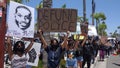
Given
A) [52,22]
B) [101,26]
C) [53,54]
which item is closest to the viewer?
[53,54]

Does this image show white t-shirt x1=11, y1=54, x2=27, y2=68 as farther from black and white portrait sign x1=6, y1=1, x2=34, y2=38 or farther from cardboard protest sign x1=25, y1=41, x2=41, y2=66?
cardboard protest sign x1=25, y1=41, x2=41, y2=66

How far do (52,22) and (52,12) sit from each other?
29 cm

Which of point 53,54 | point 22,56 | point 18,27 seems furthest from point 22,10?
point 53,54

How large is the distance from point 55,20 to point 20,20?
344cm

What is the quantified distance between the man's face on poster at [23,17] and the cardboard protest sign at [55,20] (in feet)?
9.33

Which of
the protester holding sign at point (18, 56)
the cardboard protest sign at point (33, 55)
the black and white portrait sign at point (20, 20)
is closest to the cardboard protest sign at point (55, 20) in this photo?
the cardboard protest sign at point (33, 55)

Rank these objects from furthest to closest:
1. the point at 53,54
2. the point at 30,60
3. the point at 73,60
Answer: the point at 73,60 < the point at 53,54 < the point at 30,60

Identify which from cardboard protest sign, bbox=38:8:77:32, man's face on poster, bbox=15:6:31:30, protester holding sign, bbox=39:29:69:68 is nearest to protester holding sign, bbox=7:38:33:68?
man's face on poster, bbox=15:6:31:30

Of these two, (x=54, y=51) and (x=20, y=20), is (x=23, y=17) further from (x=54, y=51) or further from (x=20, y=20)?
(x=54, y=51)

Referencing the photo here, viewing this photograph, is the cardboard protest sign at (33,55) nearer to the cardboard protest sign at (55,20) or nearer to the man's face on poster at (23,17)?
the man's face on poster at (23,17)

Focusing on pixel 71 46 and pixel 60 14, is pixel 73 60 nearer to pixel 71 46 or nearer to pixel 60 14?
pixel 71 46

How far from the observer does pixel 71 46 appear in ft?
42.1

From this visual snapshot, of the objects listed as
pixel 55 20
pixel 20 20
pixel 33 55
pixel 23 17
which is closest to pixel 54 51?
pixel 33 55

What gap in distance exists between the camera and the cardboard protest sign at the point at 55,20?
37.5ft
